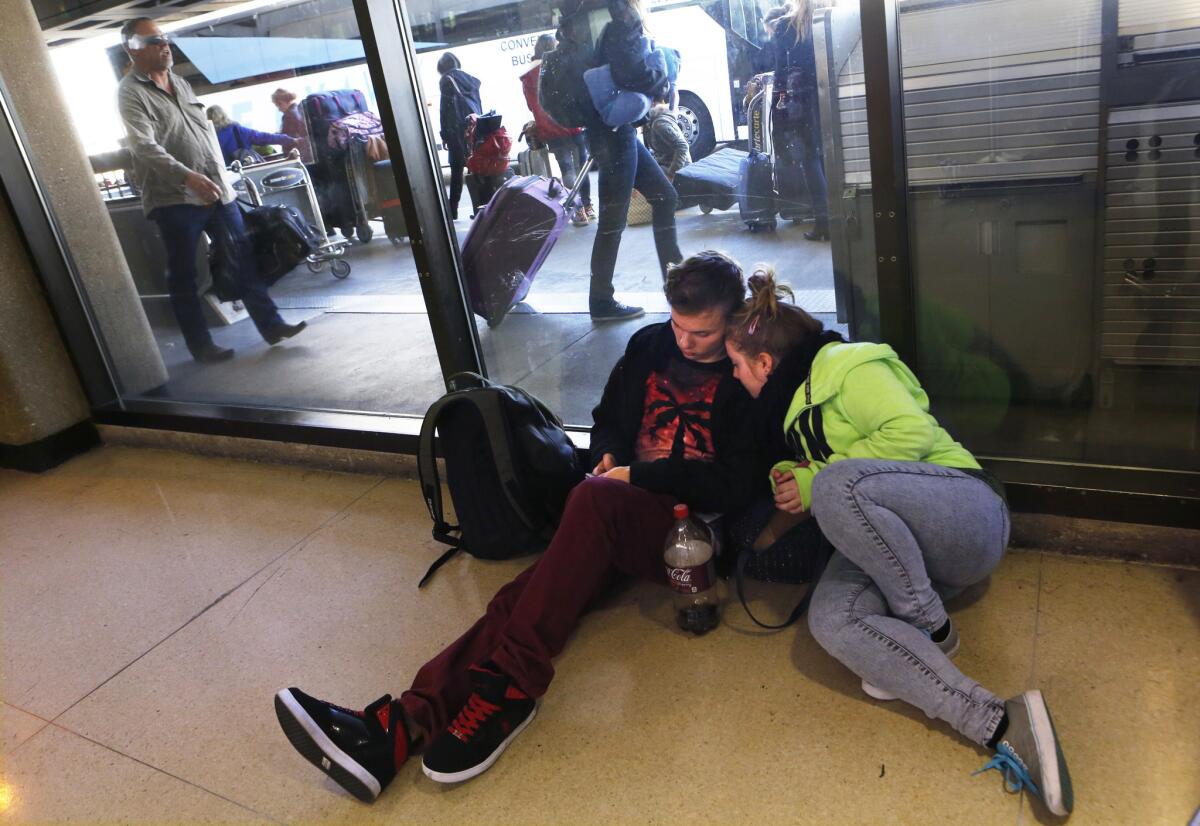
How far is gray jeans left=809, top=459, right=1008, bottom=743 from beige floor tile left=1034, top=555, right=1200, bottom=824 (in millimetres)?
249

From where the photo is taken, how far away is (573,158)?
2.97 meters

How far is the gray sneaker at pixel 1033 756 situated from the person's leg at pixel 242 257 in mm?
3516

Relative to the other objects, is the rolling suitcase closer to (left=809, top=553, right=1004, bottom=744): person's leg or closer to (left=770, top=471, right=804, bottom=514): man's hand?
(left=770, top=471, right=804, bottom=514): man's hand

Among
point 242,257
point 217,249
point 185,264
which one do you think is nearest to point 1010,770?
point 242,257

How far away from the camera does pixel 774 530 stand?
7.73 ft

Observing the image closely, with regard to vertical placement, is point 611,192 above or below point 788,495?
above

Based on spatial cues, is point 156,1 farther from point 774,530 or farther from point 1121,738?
point 1121,738

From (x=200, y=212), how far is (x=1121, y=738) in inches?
160

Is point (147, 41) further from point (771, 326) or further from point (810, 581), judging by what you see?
point (810, 581)

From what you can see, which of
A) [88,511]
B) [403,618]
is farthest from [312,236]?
[403,618]

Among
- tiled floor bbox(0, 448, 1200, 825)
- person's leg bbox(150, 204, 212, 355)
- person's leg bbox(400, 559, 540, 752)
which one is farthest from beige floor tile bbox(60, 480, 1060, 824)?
person's leg bbox(150, 204, 212, 355)

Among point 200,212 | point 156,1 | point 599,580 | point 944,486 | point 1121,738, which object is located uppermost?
point 156,1

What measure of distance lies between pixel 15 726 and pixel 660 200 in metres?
2.45

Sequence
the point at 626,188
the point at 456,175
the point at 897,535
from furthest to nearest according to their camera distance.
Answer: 1. the point at 456,175
2. the point at 626,188
3. the point at 897,535
